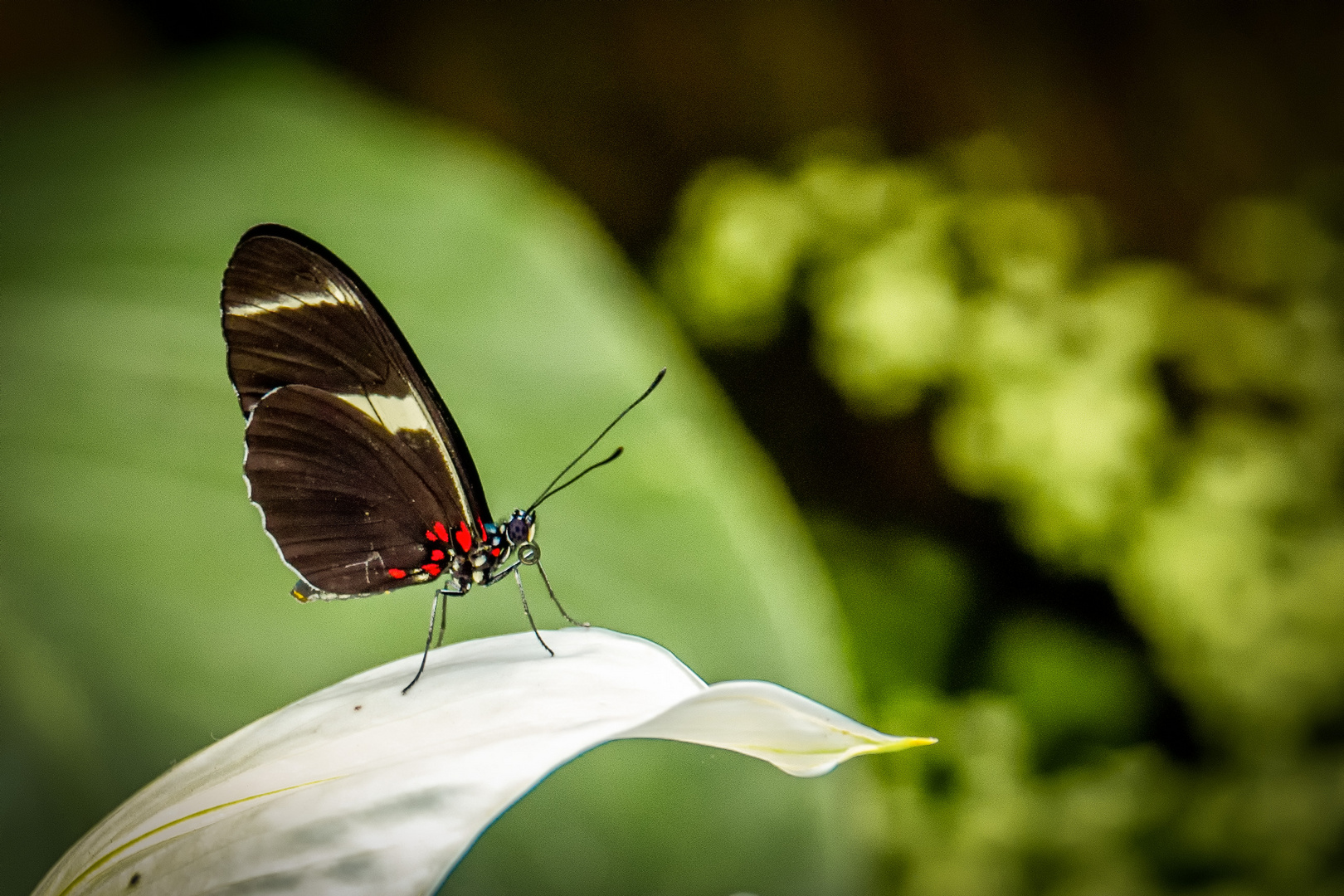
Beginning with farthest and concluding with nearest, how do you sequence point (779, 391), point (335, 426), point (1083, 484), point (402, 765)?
point (779, 391)
point (1083, 484)
point (335, 426)
point (402, 765)

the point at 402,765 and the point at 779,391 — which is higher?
the point at 779,391

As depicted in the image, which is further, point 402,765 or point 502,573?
point 502,573

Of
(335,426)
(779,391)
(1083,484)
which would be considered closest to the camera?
(335,426)

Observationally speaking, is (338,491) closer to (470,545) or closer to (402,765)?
(470,545)

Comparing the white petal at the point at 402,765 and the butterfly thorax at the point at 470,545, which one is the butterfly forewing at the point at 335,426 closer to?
the butterfly thorax at the point at 470,545

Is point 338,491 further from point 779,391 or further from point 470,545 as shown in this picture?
point 779,391

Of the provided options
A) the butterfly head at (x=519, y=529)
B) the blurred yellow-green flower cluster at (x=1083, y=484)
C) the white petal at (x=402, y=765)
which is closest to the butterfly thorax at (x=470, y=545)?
the butterfly head at (x=519, y=529)

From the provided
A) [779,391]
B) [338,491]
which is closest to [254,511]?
[338,491]

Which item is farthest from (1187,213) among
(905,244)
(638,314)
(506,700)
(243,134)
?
(506,700)
